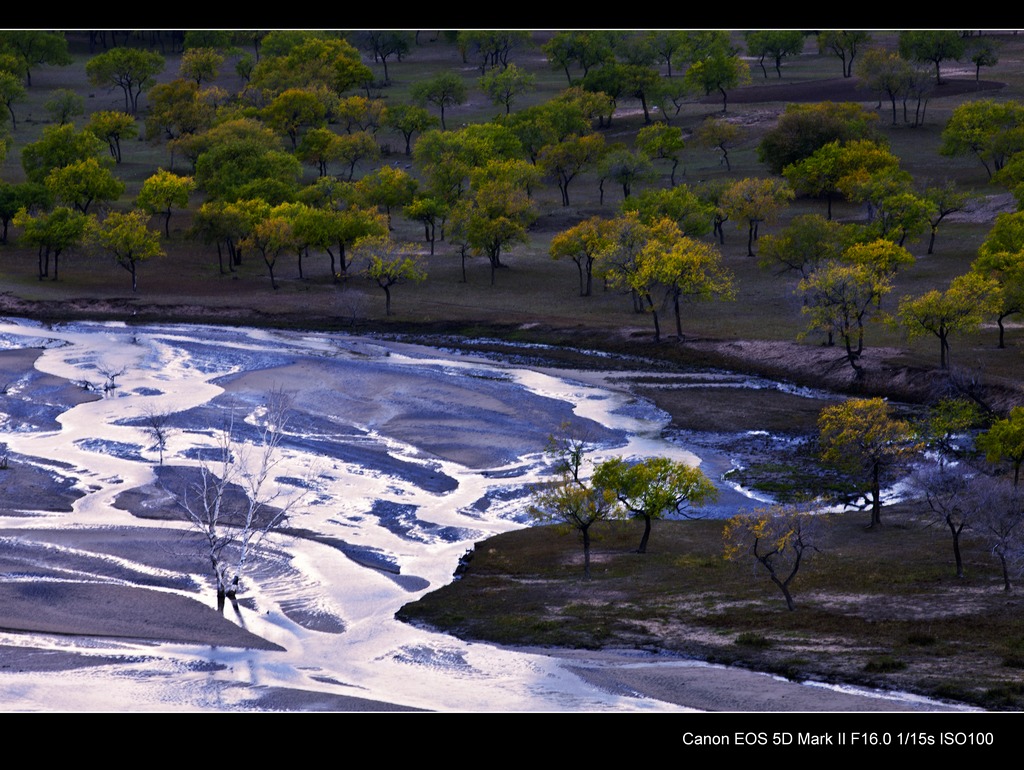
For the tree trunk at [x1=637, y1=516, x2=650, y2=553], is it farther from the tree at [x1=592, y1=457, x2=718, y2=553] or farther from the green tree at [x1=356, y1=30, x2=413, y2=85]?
the green tree at [x1=356, y1=30, x2=413, y2=85]

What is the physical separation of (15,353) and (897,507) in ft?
199

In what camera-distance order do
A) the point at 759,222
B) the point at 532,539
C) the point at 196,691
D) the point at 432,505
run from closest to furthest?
the point at 196,691
the point at 532,539
the point at 432,505
the point at 759,222

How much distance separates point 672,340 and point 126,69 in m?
109

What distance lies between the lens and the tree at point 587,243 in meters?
98.8

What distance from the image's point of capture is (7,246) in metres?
116

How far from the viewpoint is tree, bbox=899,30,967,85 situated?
14988cm

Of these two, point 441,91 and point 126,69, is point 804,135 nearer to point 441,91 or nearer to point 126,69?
point 441,91

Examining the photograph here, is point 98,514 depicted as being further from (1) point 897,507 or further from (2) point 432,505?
(1) point 897,507

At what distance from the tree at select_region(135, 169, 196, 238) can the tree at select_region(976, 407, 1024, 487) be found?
86.8 meters

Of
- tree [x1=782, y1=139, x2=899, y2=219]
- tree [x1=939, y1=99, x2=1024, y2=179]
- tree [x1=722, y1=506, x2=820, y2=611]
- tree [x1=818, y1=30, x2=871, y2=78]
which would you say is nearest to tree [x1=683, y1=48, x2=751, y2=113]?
tree [x1=818, y1=30, x2=871, y2=78]

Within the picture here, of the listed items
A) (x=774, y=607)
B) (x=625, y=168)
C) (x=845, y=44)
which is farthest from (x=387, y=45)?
(x=774, y=607)

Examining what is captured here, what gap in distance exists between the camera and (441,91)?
519ft
